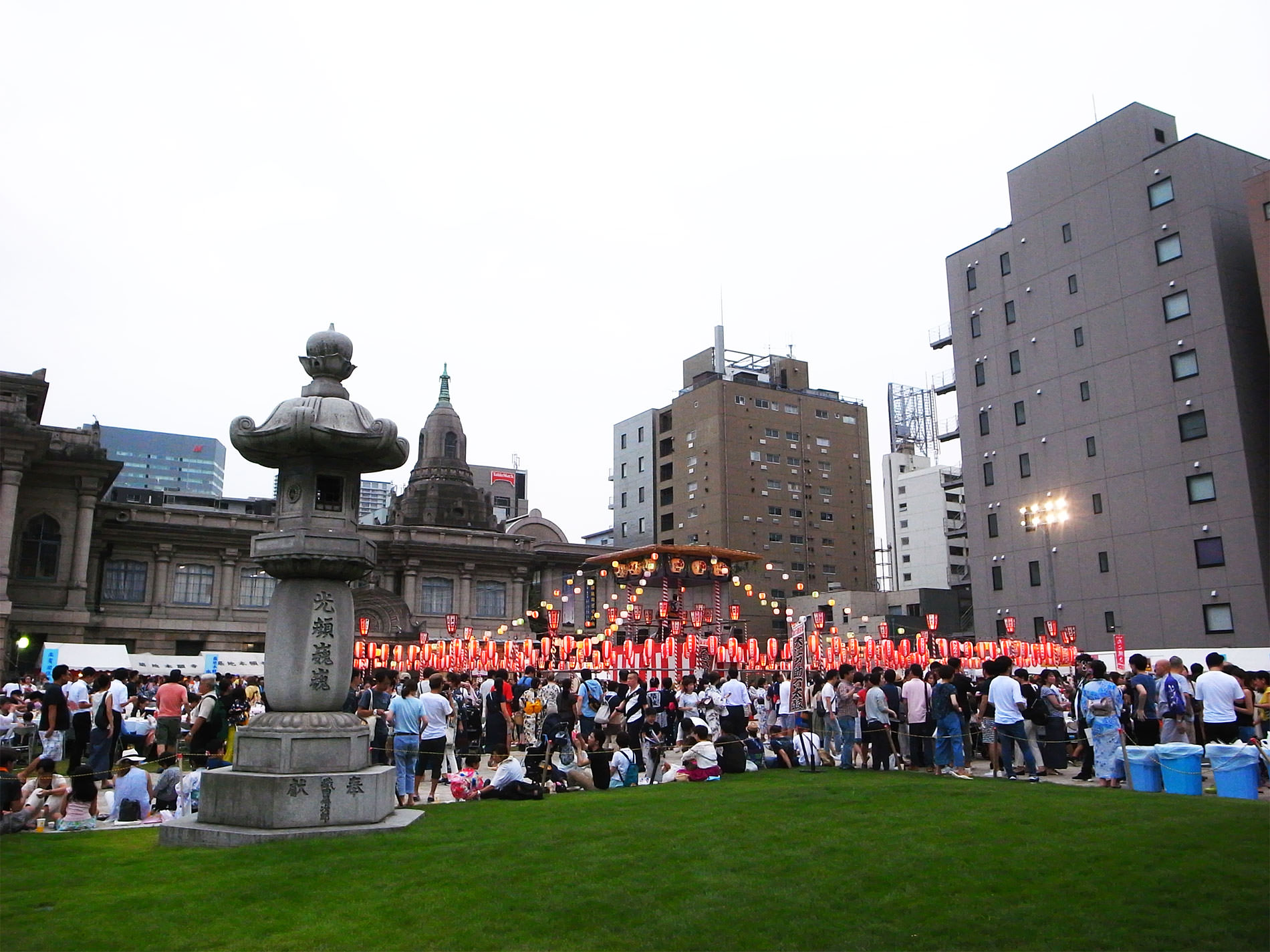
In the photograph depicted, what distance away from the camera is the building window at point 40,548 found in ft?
149

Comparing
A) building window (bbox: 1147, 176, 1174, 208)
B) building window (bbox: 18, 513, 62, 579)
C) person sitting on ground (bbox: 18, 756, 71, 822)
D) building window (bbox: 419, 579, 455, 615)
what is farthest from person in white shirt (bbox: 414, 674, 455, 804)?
building window (bbox: 419, 579, 455, 615)

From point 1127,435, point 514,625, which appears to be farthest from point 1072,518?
point 514,625

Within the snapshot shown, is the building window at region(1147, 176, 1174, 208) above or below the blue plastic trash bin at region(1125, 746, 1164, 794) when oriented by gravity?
above

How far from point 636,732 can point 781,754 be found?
10.2 feet

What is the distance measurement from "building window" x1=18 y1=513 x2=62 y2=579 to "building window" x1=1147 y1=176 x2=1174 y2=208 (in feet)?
172

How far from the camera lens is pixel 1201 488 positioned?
36219 mm

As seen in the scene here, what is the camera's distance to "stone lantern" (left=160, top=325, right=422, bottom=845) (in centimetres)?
1077

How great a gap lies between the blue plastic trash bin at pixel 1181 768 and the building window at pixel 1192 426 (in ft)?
91.5

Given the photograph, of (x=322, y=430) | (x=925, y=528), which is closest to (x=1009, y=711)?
(x=322, y=430)

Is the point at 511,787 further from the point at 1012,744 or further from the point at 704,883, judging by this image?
the point at 1012,744

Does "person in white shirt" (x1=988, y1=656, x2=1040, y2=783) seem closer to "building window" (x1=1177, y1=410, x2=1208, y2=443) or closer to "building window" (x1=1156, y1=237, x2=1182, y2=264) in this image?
"building window" (x1=1177, y1=410, x2=1208, y2=443)

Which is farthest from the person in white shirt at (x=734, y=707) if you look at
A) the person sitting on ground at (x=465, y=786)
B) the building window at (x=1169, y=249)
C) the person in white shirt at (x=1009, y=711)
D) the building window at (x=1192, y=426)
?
the building window at (x=1169, y=249)

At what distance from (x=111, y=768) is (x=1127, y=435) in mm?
37983

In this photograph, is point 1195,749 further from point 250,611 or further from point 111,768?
point 250,611
